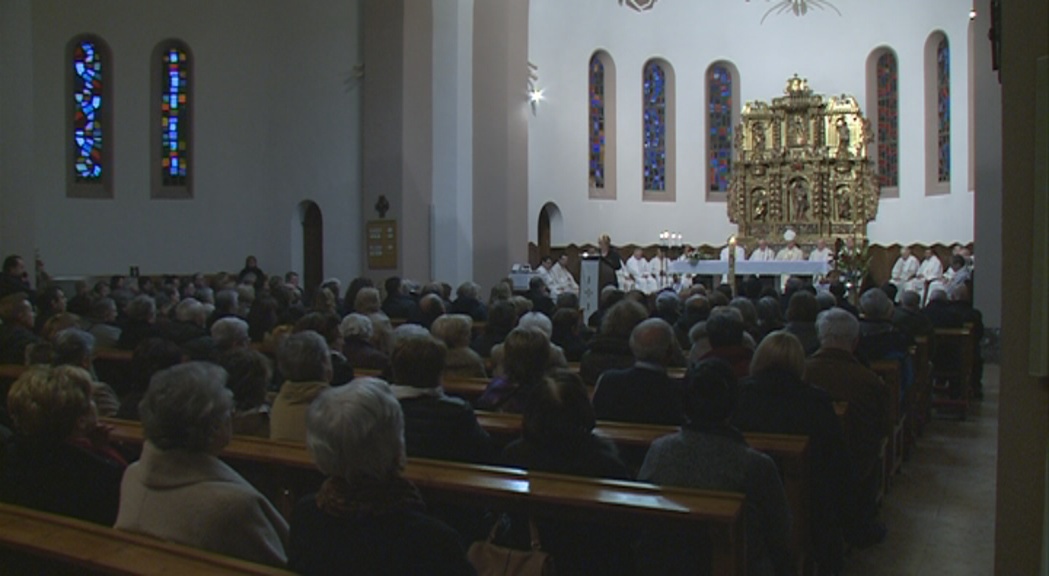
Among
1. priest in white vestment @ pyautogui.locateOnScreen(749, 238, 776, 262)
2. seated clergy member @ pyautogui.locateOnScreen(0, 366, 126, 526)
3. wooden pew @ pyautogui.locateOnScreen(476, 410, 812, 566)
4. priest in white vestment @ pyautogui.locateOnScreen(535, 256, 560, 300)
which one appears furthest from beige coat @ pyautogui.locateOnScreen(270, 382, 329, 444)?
priest in white vestment @ pyautogui.locateOnScreen(749, 238, 776, 262)

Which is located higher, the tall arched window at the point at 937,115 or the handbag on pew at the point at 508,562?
the tall arched window at the point at 937,115

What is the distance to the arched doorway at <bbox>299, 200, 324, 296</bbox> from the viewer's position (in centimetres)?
1748

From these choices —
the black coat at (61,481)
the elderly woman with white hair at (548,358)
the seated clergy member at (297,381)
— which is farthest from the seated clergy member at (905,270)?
the black coat at (61,481)

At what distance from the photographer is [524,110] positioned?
659 inches

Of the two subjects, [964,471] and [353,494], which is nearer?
[353,494]

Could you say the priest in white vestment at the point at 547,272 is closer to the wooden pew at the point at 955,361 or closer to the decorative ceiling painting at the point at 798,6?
the decorative ceiling painting at the point at 798,6

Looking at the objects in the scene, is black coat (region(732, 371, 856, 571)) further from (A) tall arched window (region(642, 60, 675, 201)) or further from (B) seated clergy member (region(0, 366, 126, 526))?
(A) tall arched window (region(642, 60, 675, 201))

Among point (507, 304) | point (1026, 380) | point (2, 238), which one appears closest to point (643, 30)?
point (2, 238)

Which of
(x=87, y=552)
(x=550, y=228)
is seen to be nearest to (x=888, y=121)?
(x=550, y=228)

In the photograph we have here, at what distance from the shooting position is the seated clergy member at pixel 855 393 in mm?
4891

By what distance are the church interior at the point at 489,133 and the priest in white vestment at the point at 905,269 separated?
730mm

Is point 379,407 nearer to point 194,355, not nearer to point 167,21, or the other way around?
point 194,355

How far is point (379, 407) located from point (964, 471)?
18.2 feet

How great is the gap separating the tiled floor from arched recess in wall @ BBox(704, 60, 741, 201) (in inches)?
538
